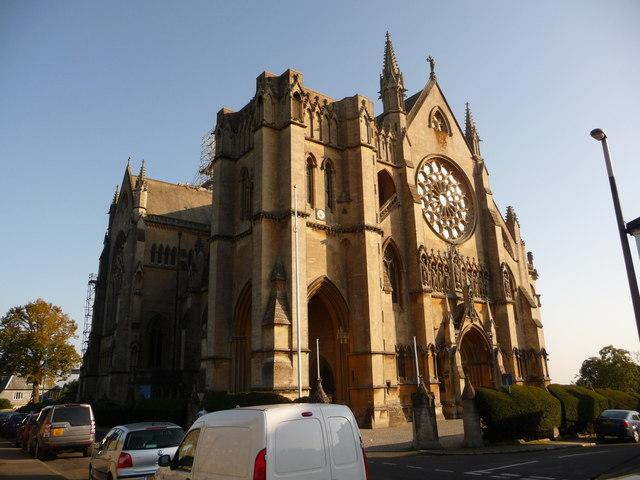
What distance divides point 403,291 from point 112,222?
Answer: 32.3m

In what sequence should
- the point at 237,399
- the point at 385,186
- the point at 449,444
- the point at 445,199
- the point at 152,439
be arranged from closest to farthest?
the point at 152,439, the point at 449,444, the point at 237,399, the point at 385,186, the point at 445,199

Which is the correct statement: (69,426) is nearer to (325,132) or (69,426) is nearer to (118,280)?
(325,132)

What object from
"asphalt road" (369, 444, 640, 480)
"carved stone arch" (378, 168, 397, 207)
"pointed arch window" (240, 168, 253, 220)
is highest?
"carved stone arch" (378, 168, 397, 207)

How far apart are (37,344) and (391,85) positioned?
141 ft

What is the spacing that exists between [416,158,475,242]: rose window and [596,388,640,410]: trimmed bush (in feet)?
43.1

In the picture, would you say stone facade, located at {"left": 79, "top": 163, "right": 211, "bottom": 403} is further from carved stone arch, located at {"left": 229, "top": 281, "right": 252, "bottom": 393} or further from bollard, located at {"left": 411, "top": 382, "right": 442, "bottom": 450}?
bollard, located at {"left": 411, "top": 382, "right": 442, "bottom": 450}

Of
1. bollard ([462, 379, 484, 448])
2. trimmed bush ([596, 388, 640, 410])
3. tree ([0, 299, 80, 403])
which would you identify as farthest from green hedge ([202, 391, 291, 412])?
tree ([0, 299, 80, 403])

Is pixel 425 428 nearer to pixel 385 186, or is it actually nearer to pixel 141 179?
pixel 385 186

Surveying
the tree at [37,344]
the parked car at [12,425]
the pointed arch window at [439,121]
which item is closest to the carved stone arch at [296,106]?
the pointed arch window at [439,121]

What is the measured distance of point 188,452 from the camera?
7391 millimetres

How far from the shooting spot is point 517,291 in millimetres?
37344

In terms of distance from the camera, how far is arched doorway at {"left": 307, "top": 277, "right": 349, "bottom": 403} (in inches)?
1070

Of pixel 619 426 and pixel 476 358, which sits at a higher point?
pixel 476 358

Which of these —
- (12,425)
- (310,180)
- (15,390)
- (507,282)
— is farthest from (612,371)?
(15,390)
